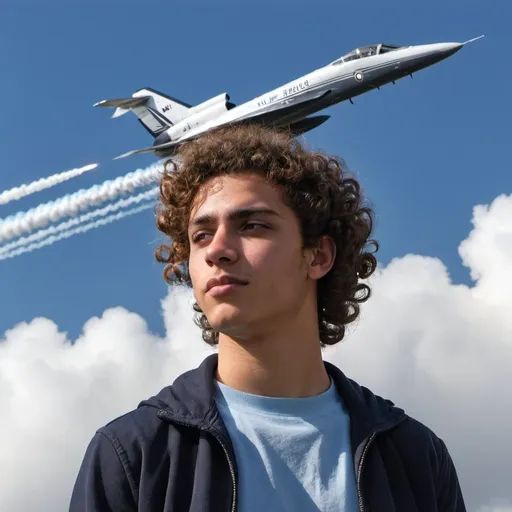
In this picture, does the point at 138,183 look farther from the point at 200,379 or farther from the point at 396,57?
the point at 200,379

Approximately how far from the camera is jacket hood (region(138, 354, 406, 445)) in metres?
4.23

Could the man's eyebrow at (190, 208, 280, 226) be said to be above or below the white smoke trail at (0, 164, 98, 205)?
below

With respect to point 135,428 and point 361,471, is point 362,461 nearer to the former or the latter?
point 361,471

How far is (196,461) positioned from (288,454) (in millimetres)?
463

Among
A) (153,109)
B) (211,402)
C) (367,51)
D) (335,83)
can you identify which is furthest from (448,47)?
(211,402)

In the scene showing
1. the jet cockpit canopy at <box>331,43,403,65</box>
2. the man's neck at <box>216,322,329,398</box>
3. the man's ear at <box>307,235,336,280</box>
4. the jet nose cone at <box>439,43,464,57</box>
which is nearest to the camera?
the man's neck at <box>216,322,329,398</box>

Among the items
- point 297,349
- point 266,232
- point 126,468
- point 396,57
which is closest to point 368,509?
point 297,349

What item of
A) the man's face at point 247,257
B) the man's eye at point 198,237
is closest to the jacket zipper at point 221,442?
the man's face at point 247,257

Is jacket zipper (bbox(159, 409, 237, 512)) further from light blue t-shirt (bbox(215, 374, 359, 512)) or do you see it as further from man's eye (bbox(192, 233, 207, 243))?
man's eye (bbox(192, 233, 207, 243))

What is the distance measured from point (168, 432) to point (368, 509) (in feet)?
3.44

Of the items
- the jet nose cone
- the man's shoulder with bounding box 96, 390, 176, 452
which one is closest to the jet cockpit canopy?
the jet nose cone

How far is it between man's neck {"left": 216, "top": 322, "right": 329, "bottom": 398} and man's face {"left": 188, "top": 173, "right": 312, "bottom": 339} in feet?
0.33

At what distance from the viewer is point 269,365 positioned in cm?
439

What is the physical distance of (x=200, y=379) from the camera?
14.5 ft
